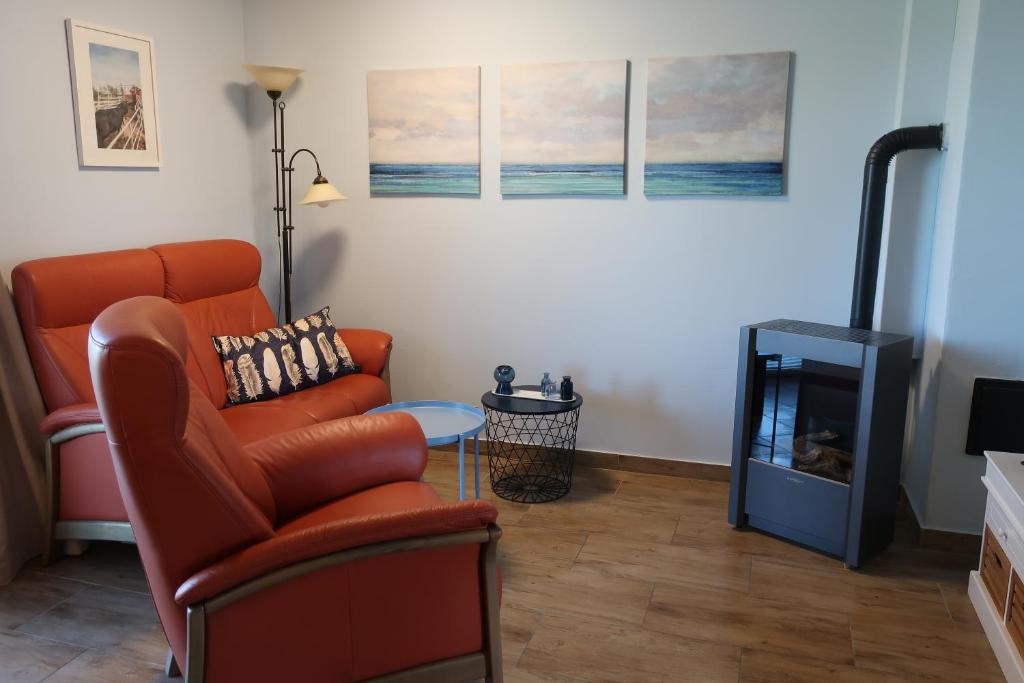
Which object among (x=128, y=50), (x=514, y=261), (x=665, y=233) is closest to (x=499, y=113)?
(x=514, y=261)

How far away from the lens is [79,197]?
3205 mm

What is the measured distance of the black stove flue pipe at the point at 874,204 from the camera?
2.97 meters

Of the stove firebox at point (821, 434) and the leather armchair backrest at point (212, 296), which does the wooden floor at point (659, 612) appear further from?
the leather armchair backrest at point (212, 296)

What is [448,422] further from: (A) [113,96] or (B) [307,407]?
(A) [113,96]

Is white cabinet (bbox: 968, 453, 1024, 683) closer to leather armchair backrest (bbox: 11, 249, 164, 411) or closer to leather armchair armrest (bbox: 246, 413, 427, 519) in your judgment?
leather armchair armrest (bbox: 246, 413, 427, 519)

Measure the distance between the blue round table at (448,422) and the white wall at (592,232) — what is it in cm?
81

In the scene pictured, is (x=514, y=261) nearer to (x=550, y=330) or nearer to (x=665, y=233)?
(x=550, y=330)

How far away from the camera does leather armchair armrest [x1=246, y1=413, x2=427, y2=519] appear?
7.16 ft

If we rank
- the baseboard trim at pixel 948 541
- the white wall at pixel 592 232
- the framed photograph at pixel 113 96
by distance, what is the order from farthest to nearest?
the white wall at pixel 592 232, the framed photograph at pixel 113 96, the baseboard trim at pixel 948 541

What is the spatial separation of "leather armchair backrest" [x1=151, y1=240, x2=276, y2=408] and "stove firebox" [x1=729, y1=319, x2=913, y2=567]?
2167mm

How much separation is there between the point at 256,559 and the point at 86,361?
5.35ft

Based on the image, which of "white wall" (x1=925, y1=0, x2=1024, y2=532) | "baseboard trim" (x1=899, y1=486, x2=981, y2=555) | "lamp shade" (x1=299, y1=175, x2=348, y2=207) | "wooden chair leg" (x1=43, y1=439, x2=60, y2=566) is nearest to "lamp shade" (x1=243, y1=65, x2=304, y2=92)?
"lamp shade" (x1=299, y1=175, x2=348, y2=207)

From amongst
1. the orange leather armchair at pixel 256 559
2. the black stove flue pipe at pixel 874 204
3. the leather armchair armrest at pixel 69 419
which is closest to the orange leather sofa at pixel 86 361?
the leather armchair armrest at pixel 69 419

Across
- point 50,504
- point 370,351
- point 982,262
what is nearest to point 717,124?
point 982,262
